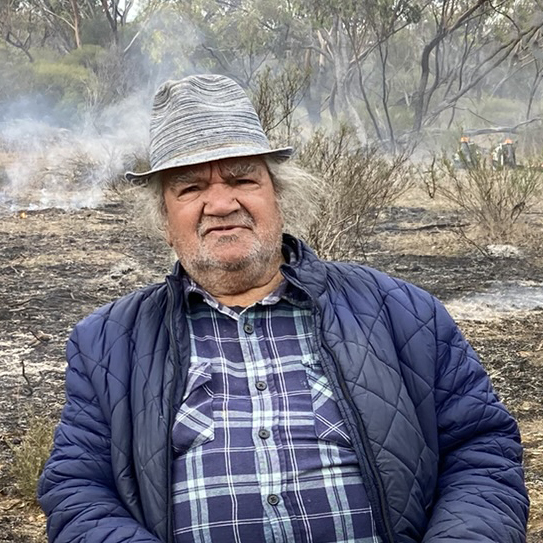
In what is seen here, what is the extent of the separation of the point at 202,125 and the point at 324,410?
0.70 m

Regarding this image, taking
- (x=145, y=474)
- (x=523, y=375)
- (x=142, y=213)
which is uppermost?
(x=142, y=213)

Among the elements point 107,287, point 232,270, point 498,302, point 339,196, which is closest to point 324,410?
point 232,270

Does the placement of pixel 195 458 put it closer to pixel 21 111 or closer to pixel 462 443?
pixel 462 443

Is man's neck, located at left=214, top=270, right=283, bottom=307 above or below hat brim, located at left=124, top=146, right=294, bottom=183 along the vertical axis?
below

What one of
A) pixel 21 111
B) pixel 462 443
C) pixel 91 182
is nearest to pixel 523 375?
pixel 462 443

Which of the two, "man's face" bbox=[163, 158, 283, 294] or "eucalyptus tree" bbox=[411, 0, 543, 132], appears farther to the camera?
"eucalyptus tree" bbox=[411, 0, 543, 132]

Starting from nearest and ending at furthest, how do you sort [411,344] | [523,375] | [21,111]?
1. [411,344]
2. [523,375]
3. [21,111]

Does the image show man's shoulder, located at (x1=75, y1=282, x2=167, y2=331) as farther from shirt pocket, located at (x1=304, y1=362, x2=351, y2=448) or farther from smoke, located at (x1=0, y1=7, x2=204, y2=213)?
smoke, located at (x1=0, y1=7, x2=204, y2=213)

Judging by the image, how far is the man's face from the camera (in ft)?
6.75

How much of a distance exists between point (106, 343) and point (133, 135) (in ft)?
69.7

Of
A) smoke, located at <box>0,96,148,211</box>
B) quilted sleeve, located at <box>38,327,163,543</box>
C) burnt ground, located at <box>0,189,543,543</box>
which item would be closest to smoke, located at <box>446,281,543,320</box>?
burnt ground, located at <box>0,189,543,543</box>

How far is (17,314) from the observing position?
263 inches

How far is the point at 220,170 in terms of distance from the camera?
207cm

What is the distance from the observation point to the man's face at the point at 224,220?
6.75ft
